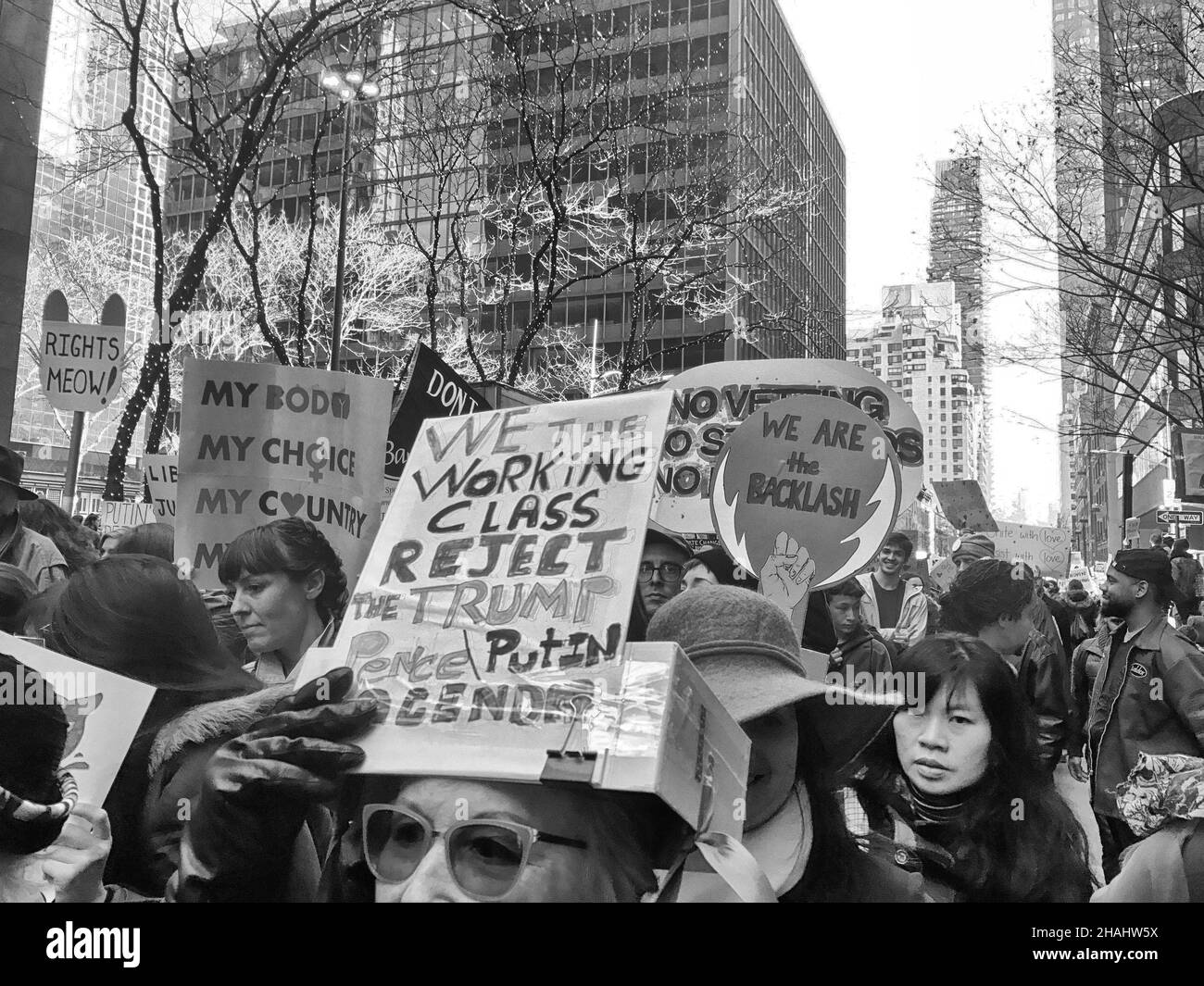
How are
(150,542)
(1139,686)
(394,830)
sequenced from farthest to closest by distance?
(150,542)
(1139,686)
(394,830)

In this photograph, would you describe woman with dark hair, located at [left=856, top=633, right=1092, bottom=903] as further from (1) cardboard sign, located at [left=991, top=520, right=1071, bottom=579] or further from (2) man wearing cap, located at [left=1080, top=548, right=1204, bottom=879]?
(1) cardboard sign, located at [left=991, top=520, right=1071, bottom=579]

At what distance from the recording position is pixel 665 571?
4.46 meters

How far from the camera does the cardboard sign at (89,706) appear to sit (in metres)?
2.31

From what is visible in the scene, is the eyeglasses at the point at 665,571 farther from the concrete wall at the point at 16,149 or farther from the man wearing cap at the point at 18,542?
the concrete wall at the point at 16,149

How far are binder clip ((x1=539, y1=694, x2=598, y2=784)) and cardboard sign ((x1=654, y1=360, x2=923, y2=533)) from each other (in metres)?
2.84

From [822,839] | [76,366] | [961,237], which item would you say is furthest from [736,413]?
[961,237]

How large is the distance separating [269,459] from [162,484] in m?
4.00

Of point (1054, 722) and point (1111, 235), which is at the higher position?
point (1111, 235)

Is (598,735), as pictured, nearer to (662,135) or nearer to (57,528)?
(57,528)

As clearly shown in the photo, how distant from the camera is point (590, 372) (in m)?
22.4

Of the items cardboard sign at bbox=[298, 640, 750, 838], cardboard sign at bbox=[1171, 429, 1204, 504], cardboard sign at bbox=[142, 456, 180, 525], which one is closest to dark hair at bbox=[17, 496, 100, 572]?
cardboard sign at bbox=[142, 456, 180, 525]
